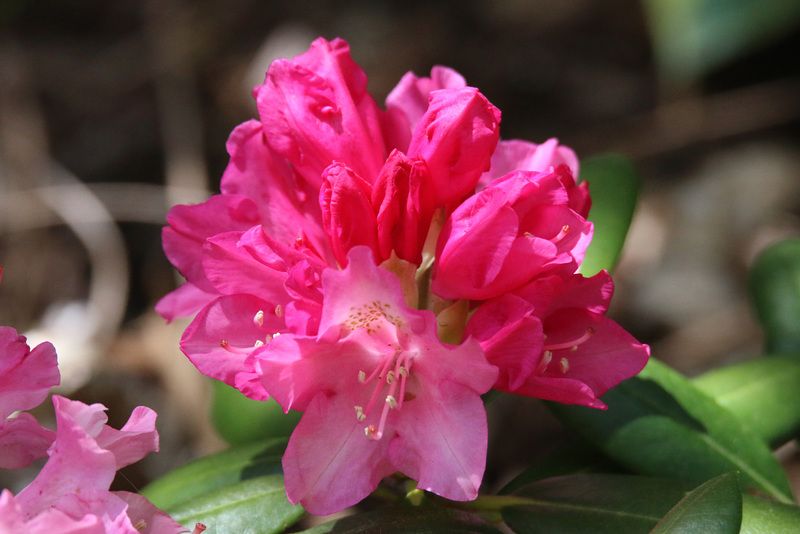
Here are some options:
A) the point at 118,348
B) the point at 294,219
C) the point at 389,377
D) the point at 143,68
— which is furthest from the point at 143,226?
the point at 389,377

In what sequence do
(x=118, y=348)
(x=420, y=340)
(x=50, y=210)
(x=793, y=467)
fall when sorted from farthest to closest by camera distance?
(x=50, y=210) → (x=118, y=348) → (x=793, y=467) → (x=420, y=340)

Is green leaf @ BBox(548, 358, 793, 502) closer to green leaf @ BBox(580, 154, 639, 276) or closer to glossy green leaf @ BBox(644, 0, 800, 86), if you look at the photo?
green leaf @ BBox(580, 154, 639, 276)

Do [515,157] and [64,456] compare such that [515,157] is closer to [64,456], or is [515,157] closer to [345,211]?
[345,211]

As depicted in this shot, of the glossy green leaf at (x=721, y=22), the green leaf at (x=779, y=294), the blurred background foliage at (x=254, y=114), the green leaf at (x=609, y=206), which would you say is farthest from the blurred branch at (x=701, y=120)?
the green leaf at (x=609, y=206)

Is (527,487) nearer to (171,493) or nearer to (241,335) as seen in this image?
(241,335)

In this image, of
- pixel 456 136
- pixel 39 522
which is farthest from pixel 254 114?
pixel 39 522

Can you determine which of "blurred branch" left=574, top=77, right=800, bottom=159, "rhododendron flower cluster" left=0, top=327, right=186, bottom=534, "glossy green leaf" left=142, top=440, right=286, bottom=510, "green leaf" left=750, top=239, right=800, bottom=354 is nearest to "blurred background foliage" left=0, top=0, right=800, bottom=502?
"blurred branch" left=574, top=77, right=800, bottom=159
